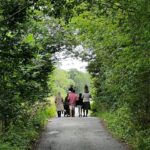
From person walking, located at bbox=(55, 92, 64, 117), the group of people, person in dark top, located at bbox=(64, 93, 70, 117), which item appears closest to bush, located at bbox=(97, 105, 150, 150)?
the group of people

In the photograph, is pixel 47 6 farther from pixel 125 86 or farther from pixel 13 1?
pixel 125 86

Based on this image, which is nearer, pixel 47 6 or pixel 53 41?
pixel 47 6

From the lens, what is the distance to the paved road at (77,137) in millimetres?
16672

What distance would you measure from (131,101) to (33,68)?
3.47 metres

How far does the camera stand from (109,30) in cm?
1642

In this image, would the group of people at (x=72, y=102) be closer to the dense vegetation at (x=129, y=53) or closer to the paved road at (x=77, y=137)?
the paved road at (x=77, y=137)

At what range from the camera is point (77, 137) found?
19.0 m

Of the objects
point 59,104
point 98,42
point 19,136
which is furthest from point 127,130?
point 59,104

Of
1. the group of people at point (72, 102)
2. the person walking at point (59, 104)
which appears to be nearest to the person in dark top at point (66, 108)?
the group of people at point (72, 102)

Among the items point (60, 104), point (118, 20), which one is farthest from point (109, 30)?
point (60, 104)

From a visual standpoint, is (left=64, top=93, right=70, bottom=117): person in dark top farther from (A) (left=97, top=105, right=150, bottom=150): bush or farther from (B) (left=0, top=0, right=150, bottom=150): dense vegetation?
(B) (left=0, top=0, right=150, bottom=150): dense vegetation

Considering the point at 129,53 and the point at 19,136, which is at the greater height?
the point at 129,53

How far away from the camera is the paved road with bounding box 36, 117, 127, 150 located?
54.7ft

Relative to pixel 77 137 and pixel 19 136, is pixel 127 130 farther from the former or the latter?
pixel 19 136
